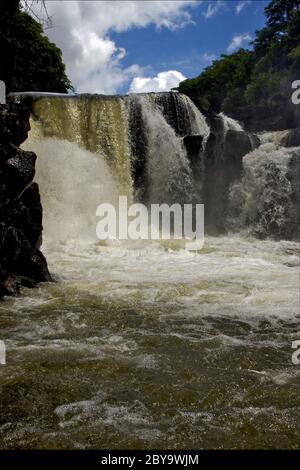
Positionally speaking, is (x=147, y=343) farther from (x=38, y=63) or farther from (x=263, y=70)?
(x=263, y=70)

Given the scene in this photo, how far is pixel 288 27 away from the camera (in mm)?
32000

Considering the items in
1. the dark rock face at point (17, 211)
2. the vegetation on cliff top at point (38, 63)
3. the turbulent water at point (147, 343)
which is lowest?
the turbulent water at point (147, 343)

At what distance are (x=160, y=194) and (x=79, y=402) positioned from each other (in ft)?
41.7

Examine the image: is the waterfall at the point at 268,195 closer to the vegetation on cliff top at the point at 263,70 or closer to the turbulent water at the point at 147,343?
the turbulent water at the point at 147,343

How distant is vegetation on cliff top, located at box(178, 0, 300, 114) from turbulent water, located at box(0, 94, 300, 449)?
14808 millimetres

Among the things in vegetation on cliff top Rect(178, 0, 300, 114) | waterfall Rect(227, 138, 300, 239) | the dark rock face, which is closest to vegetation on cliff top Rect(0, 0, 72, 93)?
vegetation on cliff top Rect(178, 0, 300, 114)

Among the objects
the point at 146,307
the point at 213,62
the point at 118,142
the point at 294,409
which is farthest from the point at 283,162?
the point at 213,62

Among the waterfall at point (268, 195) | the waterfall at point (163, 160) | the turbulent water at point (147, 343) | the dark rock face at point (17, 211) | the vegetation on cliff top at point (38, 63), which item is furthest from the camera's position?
the vegetation on cliff top at point (38, 63)

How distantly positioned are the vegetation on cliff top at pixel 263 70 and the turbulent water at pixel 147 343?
1481 centimetres

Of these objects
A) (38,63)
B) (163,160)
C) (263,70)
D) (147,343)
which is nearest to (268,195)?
(163,160)

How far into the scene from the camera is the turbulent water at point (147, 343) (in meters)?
3.47

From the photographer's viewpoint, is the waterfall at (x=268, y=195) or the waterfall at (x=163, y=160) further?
the waterfall at (x=268, y=195)

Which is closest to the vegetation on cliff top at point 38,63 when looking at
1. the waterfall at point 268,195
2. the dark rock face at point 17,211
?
the waterfall at point 268,195
